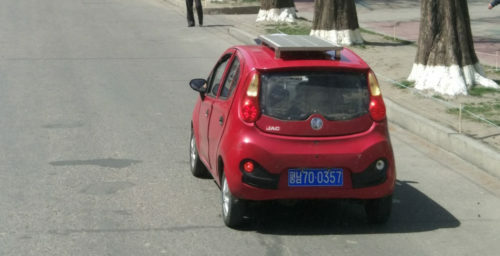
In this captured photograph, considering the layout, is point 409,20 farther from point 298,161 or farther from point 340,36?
point 298,161

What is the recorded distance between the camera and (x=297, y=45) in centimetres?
786

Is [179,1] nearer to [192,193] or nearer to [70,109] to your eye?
[70,109]

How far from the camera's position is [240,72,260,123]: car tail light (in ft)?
24.7

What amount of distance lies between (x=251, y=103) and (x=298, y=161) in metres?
0.60

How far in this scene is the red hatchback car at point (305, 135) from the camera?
746 centimetres

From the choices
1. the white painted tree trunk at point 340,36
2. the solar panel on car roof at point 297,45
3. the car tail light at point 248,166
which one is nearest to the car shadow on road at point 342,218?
the car tail light at point 248,166

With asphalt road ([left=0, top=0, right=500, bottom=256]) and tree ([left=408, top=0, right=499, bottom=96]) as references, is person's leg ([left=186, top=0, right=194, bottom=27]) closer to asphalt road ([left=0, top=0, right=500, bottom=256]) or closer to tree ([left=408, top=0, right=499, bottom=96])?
asphalt road ([left=0, top=0, right=500, bottom=256])

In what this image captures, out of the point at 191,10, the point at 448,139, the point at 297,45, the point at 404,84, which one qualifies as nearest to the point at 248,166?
the point at 297,45

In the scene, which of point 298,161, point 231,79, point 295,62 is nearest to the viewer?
point 298,161

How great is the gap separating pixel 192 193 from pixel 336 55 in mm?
2065

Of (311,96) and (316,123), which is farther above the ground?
(311,96)

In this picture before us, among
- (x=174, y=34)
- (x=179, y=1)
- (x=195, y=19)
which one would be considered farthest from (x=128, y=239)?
(x=179, y=1)

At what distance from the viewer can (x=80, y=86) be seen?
15.4 metres

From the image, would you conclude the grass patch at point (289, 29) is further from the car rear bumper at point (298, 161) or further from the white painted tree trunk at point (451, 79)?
the car rear bumper at point (298, 161)
